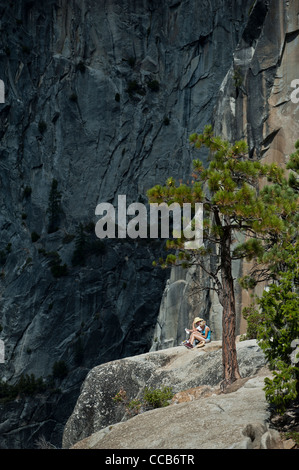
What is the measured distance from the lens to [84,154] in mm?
58375

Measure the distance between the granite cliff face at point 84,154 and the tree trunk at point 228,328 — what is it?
35275 mm

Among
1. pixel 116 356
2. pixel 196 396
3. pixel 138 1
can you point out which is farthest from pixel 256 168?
pixel 138 1

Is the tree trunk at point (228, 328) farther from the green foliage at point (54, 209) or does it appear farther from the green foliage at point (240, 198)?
the green foliage at point (54, 209)

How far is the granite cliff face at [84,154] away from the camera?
52.6 meters

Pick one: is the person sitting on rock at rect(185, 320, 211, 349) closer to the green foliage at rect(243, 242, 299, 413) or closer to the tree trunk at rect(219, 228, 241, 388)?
the tree trunk at rect(219, 228, 241, 388)

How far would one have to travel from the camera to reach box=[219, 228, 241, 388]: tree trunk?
14.7 metres

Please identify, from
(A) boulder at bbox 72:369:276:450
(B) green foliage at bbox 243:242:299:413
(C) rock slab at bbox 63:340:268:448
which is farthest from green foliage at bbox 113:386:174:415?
(B) green foliage at bbox 243:242:299:413

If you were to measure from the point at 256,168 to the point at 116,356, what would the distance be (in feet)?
129

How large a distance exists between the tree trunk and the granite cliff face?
1389 inches

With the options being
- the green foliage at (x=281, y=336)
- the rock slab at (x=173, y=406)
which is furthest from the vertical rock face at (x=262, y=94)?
the green foliage at (x=281, y=336)

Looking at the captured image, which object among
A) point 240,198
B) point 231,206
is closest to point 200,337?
point 231,206

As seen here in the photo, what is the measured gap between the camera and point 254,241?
15258mm

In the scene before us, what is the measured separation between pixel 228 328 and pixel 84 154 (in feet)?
148

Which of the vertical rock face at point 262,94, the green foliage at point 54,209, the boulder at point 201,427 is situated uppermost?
the vertical rock face at point 262,94
